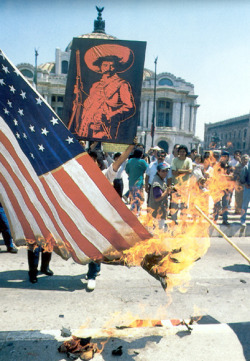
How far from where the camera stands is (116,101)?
3652 mm

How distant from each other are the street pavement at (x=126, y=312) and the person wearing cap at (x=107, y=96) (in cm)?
228

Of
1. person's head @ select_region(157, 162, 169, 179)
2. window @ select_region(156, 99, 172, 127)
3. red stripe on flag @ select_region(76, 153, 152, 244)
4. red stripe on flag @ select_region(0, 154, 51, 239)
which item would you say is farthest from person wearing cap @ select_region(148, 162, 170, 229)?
window @ select_region(156, 99, 172, 127)

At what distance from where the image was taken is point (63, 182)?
2902 millimetres

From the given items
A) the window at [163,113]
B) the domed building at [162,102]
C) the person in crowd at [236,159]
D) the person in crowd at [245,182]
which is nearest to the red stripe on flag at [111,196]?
the person in crowd at [245,182]

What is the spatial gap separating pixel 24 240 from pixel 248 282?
3.95 metres

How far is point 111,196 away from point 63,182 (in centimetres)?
47

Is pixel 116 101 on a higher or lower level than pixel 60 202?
higher

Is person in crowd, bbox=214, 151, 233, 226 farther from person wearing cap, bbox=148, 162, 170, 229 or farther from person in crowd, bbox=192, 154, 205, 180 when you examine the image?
person wearing cap, bbox=148, 162, 170, 229

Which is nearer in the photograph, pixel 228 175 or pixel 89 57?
pixel 89 57

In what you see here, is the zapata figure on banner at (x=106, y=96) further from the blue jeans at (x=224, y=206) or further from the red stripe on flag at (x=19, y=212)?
the blue jeans at (x=224, y=206)

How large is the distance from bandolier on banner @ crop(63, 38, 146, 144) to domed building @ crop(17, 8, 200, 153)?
5721 cm

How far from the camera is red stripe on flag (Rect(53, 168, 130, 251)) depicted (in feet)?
9.51

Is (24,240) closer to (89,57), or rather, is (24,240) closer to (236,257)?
(89,57)

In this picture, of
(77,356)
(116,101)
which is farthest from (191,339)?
(116,101)
